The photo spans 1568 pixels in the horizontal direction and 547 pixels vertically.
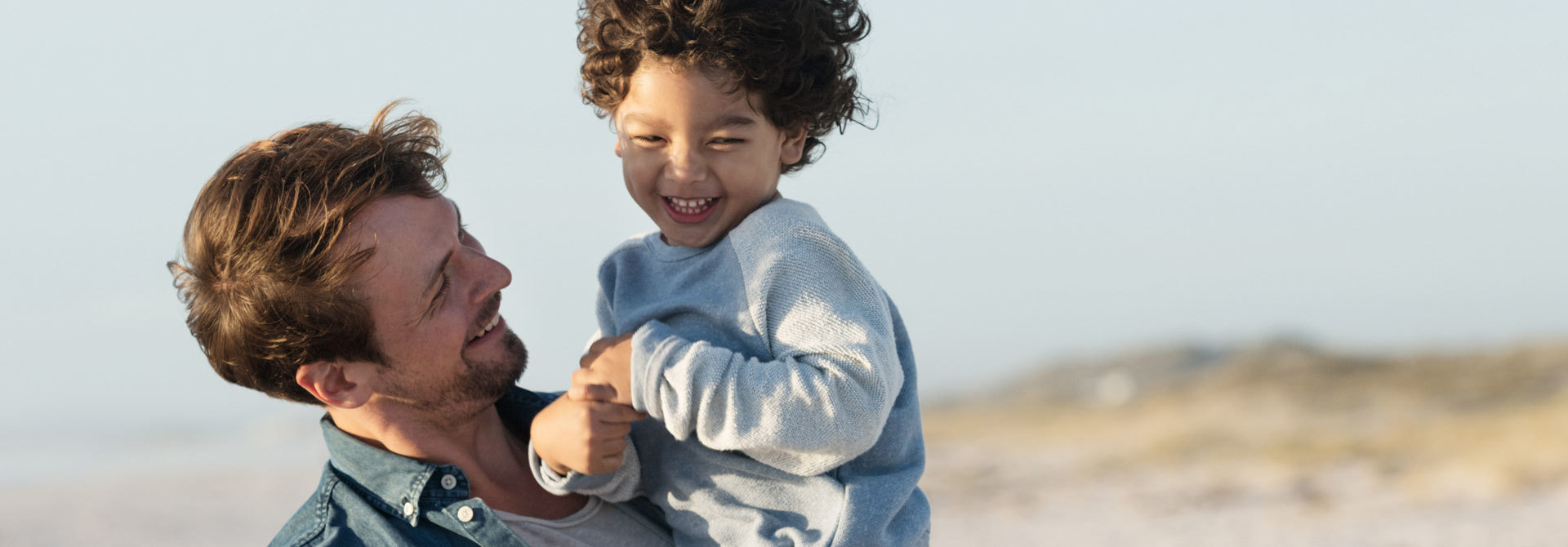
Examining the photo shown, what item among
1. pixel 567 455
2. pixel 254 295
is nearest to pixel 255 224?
pixel 254 295

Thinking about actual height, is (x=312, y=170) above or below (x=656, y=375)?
above

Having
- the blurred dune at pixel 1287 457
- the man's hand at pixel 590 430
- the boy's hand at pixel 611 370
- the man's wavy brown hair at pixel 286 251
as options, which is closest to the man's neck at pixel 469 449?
the man's wavy brown hair at pixel 286 251

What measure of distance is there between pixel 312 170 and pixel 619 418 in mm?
961

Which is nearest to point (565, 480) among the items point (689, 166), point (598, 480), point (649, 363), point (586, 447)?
point (598, 480)

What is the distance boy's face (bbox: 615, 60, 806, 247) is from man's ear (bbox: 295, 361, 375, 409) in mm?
841

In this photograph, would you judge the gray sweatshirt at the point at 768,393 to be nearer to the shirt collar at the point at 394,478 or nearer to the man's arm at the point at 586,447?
the man's arm at the point at 586,447

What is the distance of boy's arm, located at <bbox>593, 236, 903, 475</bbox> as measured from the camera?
254cm

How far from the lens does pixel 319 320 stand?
3.03 meters

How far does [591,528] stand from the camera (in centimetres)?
323

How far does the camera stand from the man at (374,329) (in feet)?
9.86

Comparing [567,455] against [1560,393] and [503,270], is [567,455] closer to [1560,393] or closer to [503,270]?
[503,270]

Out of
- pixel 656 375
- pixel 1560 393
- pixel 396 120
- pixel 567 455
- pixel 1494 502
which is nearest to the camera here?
pixel 656 375

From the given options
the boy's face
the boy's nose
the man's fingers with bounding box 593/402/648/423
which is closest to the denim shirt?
the man's fingers with bounding box 593/402/648/423

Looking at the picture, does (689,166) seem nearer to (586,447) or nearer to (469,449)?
(586,447)
